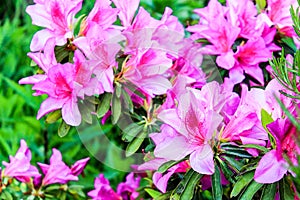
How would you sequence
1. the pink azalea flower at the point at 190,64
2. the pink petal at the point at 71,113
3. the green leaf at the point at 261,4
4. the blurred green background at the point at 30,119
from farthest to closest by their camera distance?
the blurred green background at the point at 30,119, the green leaf at the point at 261,4, the pink azalea flower at the point at 190,64, the pink petal at the point at 71,113

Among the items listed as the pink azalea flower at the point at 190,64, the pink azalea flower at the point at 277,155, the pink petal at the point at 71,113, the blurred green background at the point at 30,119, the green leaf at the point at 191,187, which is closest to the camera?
the pink azalea flower at the point at 277,155

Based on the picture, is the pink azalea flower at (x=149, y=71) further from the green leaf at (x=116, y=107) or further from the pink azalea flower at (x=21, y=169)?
the pink azalea flower at (x=21, y=169)

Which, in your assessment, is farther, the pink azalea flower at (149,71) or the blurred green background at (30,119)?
the blurred green background at (30,119)

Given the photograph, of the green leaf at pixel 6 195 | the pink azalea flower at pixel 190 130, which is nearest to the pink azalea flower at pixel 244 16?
the pink azalea flower at pixel 190 130

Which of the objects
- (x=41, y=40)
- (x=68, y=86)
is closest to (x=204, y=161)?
(x=68, y=86)

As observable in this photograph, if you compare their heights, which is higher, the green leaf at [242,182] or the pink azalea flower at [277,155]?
the pink azalea flower at [277,155]

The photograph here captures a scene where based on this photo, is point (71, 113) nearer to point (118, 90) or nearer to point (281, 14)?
point (118, 90)
